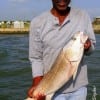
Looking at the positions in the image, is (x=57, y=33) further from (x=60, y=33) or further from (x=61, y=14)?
(x=61, y=14)

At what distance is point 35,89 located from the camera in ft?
15.1

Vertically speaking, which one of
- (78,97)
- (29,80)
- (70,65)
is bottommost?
(29,80)

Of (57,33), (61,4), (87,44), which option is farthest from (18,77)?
(87,44)

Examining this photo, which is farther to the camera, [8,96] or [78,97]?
[8,96]

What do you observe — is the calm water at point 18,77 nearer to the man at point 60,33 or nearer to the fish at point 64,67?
the man at point 60,33

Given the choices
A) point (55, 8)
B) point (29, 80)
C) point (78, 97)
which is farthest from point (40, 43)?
point (29, 80)

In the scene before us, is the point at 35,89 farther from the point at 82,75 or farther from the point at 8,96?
the point at 8,96

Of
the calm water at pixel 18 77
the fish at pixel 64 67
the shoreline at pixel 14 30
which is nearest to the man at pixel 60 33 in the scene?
the fish at pixel 64 67

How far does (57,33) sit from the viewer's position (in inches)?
183

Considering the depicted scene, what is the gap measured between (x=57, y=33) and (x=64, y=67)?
1.41 ft

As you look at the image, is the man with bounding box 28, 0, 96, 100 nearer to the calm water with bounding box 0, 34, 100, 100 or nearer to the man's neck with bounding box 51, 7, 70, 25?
the man's neck with bounding box 51, 7, 70, 25

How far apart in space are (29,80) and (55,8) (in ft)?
40.3

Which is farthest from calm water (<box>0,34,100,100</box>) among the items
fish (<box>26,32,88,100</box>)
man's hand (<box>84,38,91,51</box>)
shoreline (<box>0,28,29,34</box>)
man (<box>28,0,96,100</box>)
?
shoreline (<box>0,28,29,34</box>)

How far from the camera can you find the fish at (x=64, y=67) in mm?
4328
